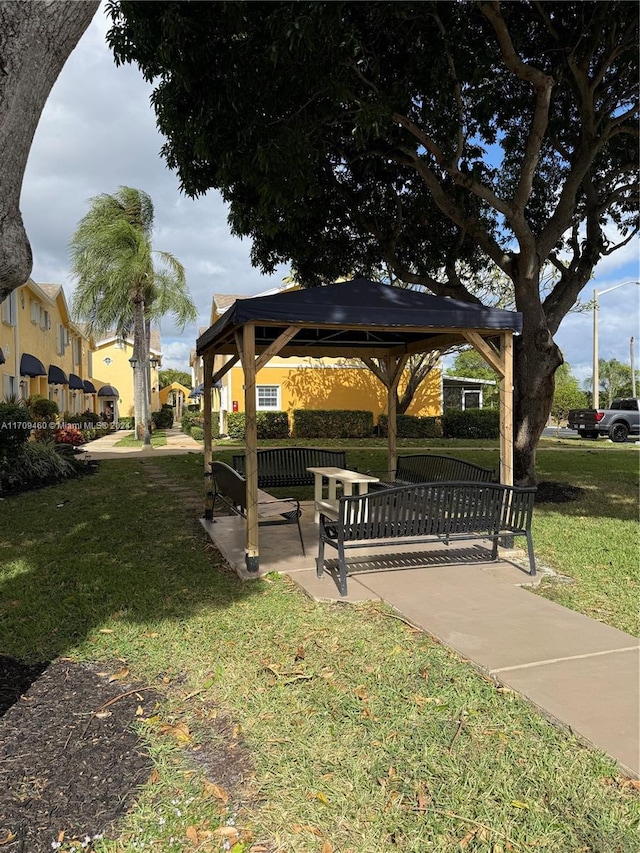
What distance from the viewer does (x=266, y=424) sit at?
2512cm

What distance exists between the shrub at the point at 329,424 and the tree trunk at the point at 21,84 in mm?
22783

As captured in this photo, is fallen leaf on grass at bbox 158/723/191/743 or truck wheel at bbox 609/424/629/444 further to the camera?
truck wheel at bbox 609/424/629/444

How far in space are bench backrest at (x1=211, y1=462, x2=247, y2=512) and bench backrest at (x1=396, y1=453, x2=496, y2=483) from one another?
2.81 meters

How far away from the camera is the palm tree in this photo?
2488 centimetres

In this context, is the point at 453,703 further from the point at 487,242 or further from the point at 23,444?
the point at 23,444

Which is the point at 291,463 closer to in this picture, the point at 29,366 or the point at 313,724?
the point at 313,724

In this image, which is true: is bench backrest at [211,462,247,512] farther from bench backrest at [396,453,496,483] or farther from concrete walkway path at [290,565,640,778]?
bench backrest at [396,453,496,483]

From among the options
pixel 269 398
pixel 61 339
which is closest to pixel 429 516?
pixel 269 398

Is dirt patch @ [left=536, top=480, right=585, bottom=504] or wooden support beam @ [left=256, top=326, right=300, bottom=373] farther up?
wooden support beam @ [left=256, top=326, right=300, bottom=373]

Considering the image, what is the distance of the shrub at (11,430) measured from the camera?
12086 millimetres

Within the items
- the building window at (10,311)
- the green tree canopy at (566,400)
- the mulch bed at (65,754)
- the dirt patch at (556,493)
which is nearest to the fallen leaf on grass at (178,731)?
the mulch bed at (65,754)

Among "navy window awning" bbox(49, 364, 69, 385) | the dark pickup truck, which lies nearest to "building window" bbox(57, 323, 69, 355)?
"navy window awning" bbox(49, 364, 69, 385)

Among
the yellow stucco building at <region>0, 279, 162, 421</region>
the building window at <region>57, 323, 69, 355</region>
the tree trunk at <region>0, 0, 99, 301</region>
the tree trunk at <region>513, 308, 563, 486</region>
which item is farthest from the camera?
the building window at <region>57, 323, 69, 355</region>

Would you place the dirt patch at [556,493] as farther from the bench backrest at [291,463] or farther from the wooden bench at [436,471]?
the bench backrest at [291,463]
